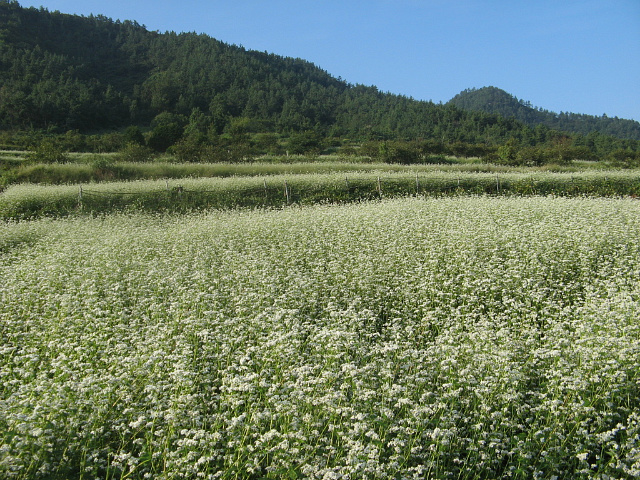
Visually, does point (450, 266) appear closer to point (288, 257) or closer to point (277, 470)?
point (288, 257)

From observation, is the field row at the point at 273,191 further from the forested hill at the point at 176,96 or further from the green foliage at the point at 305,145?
the forested hill at the point at 176,96

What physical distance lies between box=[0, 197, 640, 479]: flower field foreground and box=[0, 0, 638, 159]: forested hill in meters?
46.2

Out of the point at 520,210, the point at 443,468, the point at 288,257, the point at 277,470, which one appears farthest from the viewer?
the point at 520,210

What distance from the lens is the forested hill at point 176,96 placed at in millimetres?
81125

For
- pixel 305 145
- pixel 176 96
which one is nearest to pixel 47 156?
pixel 305 145

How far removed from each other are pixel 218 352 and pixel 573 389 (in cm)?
419

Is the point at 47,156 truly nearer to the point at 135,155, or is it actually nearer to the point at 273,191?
the point at 135,155

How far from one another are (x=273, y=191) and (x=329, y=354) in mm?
19425

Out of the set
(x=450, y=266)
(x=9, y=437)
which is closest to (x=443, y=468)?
(x=9, y=437)

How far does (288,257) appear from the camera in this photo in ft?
34.8

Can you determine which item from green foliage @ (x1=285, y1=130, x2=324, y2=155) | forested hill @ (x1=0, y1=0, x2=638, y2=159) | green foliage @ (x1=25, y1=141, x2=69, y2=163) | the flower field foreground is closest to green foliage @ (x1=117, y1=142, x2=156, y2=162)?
green foliage @ (x1=25, y1=141, x2=69, y2=163)

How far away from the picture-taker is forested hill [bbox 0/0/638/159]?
8112 centimetres

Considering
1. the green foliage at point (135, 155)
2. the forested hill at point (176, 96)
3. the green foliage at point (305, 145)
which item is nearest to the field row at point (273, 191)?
the green foliage at point (135, 155)

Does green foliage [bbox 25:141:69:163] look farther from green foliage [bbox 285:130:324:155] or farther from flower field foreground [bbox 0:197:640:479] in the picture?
flower field foreground [bbox 0:197:640:479]
